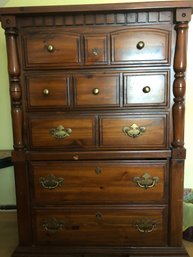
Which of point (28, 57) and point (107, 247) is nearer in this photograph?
point (28, 57)

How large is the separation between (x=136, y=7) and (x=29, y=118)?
85 centimetres

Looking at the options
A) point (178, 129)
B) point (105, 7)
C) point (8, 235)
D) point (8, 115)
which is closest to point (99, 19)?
point (105, 7)

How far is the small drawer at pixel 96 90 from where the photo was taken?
4.88 feet

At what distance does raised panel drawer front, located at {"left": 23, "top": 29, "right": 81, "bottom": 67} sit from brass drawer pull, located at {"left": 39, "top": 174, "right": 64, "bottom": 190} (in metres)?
0.66

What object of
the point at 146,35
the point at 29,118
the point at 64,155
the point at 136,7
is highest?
the point at 136,7

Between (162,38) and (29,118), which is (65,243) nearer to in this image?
(29,118)

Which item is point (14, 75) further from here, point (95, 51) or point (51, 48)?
point (95, 51)

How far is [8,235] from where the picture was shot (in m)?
2.00

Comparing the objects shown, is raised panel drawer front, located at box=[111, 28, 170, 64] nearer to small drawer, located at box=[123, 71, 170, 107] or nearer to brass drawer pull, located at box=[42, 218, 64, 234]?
small drawer, located at box=[123, 71, 170, 107]

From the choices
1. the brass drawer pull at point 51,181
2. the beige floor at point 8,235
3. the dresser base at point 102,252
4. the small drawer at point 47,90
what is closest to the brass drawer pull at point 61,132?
the small drawer at point 47,90

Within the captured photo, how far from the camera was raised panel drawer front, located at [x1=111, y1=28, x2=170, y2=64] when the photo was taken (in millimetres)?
1438

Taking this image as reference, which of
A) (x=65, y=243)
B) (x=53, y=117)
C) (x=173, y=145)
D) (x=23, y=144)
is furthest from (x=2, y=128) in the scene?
(x=173, y=145)

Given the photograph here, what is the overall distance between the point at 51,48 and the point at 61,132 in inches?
18.8

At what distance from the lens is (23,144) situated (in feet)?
5.14
